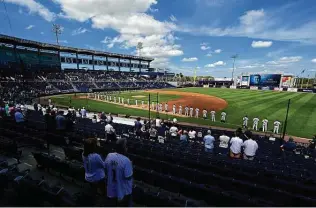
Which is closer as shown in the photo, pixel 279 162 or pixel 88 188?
pixel 88 188

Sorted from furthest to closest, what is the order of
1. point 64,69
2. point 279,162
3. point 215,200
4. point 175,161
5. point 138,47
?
1. point 138,47
2. point 64,69
3. point 279,162
4. point 175,161
5. point 215,200

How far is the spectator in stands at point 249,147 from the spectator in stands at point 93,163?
18.4 feet

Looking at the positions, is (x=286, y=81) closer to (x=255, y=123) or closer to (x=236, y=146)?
(x=255, y=123)

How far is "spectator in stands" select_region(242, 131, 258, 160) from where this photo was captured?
7.32 m

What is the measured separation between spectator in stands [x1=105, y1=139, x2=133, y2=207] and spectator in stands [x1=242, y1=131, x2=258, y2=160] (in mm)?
5412

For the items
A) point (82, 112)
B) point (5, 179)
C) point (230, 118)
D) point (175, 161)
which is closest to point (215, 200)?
point (175, 161)

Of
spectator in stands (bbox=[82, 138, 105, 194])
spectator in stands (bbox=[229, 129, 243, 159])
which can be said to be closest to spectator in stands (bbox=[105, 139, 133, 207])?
spectator in stands (bbox=[82, 138, 105, 194])

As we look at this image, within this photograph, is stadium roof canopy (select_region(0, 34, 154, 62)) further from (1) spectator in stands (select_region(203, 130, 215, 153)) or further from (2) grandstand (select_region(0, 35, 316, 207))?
(1) spectator in stands (select_region(203, 130, 215, 153))

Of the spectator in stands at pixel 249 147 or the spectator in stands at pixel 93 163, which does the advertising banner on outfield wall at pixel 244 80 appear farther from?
the spectator in stands at pixel 93 163

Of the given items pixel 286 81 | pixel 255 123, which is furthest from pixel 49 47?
pixel 286 81

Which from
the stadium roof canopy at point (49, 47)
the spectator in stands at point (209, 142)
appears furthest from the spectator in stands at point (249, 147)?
the stadium roof canopy at point (49, 47)

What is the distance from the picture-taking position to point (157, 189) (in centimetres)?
593

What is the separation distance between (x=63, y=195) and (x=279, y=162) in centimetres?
815

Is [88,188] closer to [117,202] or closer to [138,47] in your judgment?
[117,202]
